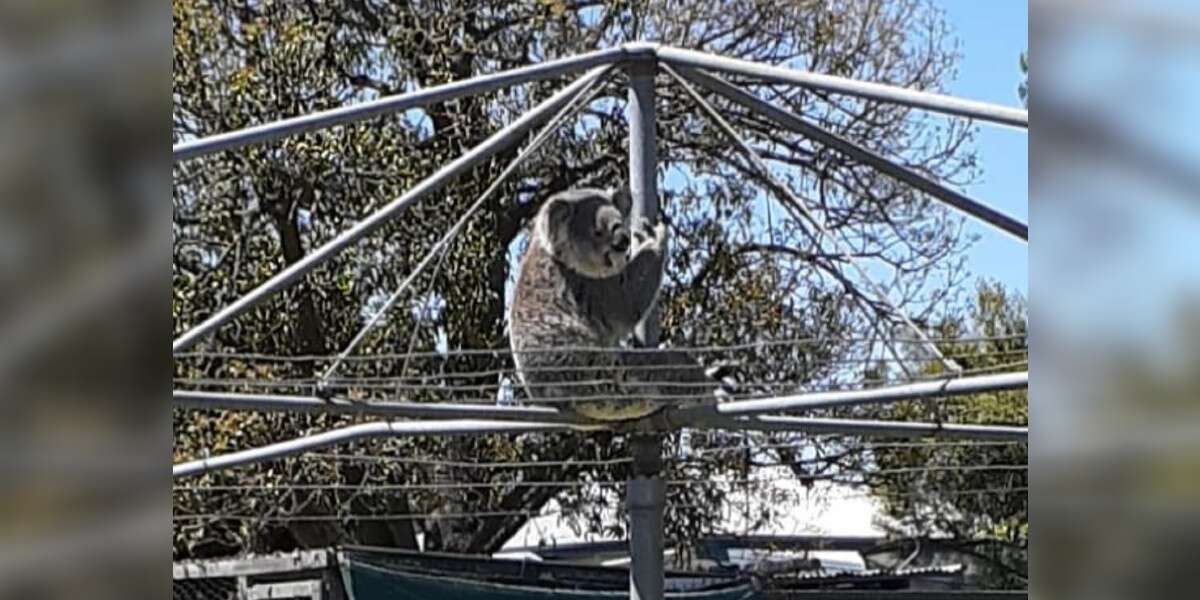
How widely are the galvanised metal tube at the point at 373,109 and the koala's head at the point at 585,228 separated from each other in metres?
0.60

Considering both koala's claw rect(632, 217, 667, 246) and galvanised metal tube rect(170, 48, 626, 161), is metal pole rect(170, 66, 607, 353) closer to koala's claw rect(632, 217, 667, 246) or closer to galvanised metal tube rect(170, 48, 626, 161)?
galvanised metal tube rect(170, 48, 626, 161)

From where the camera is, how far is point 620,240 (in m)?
2.81

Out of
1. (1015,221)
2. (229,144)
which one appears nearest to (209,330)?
(229,144)

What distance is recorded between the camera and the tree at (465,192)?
496cm

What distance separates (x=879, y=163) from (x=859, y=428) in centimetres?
62

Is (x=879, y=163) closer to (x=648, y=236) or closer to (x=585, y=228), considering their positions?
(x=648, y=236)

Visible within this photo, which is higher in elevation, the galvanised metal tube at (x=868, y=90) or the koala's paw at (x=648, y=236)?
the galvanised metal tube at (x=868, y=90)

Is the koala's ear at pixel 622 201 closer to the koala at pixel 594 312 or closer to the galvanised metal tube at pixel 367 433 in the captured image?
the koala at pixel 594 312

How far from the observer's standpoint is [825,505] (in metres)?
5.27

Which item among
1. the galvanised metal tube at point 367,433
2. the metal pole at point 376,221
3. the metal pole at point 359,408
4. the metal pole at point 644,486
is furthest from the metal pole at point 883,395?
the metal pole at point 376,221
